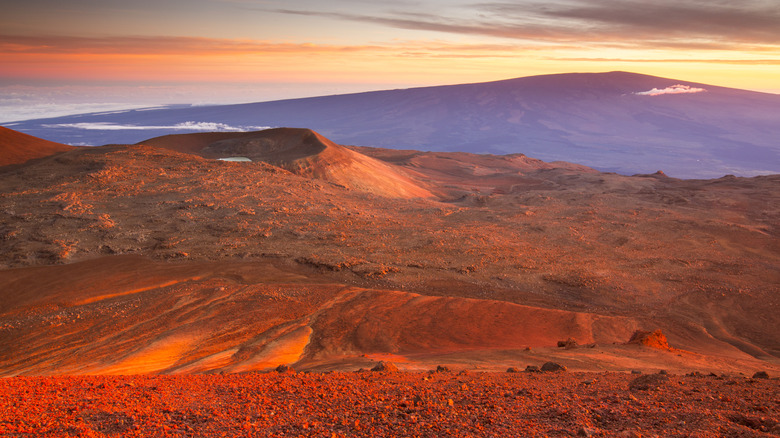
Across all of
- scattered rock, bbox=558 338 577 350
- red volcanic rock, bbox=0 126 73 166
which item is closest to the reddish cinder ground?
scattered rock, bbox=558 338 577 350

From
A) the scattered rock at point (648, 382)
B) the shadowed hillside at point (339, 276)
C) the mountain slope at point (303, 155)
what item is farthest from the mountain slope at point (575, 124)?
the scattered rock at point (648, 382)

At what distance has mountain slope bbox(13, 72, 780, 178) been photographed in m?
121

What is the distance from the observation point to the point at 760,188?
28.5 metres

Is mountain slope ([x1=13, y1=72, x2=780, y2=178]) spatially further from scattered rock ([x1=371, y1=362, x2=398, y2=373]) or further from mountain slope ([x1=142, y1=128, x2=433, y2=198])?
scattered rock ([x1=371, y1=362, x2=398, y2=373])

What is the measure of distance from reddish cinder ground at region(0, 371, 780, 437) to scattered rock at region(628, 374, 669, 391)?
12mm

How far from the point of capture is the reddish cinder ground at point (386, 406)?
383 centimetres

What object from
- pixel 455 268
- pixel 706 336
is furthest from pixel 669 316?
pixel 455 268

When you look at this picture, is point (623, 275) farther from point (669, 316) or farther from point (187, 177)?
point (187, 177)

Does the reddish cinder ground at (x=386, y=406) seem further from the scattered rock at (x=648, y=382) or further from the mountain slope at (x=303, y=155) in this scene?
the mountain slope at (x=303, y=155)

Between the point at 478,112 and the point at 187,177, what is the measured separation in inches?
5881

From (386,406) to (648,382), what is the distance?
2.91 meters

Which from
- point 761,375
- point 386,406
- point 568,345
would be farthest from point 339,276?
point 761,375

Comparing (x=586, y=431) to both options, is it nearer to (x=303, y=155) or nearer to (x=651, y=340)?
(x=651, y=340)

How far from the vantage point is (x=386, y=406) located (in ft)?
14.4
